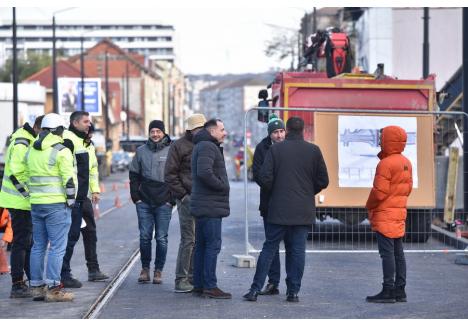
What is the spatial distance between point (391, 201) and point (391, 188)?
127 millimetres

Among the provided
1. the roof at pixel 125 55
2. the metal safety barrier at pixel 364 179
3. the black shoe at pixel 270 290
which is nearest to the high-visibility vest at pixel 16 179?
the black shoe at pixel 270 290

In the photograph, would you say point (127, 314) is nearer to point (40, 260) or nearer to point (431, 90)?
point (40, 260)

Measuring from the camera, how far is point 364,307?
430 inches

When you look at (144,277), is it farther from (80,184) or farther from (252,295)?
(252,295)

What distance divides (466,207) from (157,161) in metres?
6.45

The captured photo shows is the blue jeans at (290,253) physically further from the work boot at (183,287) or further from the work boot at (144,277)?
the work boot at (144,277)

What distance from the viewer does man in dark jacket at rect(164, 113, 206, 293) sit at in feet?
40.0

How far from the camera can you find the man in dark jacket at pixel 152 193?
42.7ft

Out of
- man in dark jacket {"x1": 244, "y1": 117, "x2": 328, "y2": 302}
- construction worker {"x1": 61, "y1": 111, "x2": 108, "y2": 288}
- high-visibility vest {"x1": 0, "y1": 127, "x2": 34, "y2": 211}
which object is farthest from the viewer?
construction worker {"x1": 61, "y1": 111, "x2": 108, "y2": 288}

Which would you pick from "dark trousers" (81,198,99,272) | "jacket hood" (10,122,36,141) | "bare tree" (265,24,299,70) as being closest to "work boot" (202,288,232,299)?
"dark trousers" (81,198,99,272)

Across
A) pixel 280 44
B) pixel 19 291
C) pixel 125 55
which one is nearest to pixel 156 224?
pixel 19 291

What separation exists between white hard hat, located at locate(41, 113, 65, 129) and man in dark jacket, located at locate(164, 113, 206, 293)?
1.41m

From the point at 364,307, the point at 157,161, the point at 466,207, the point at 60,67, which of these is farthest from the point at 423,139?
the point at 60,67

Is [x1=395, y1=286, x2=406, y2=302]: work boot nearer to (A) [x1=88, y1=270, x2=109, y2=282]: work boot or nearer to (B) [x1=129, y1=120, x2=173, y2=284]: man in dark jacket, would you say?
(B) [x1=129, y1=120, x2=173, y2=284]: man in dark jacket
